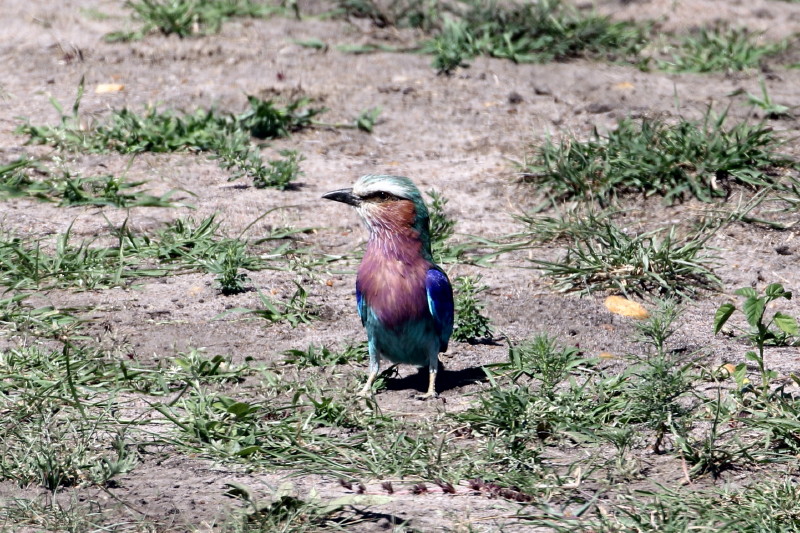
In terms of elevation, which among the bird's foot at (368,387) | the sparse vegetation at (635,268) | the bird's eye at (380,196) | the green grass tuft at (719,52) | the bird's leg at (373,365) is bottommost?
the bird's foot at (368,387)

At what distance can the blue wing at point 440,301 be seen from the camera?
4.43 m

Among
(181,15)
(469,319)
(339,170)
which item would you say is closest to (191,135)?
(339,170)

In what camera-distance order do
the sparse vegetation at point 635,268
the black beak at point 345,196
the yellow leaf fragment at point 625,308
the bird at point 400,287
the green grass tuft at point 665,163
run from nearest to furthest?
1. the bird at point 400,287
2. the black beak at point 345,196
3. the yellow leaf fragment at point 625,308
4. the sparse vegetation at point 635,268
5. the green grass tuft at point 665,163

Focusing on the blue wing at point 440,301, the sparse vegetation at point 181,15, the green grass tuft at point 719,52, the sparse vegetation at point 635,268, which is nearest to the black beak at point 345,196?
the blue wing at point 440,301

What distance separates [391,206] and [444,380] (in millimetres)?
723

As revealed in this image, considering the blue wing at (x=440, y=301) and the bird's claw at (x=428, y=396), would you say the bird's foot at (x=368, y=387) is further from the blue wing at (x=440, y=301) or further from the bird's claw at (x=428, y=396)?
the blue wing at (x=440, y=301)

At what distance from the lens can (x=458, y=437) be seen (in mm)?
4027

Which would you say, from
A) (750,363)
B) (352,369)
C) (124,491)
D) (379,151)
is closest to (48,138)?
(379,151)

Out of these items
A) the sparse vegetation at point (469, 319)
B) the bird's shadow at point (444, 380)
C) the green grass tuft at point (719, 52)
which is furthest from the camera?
the green grass tuft at point (719, 52)

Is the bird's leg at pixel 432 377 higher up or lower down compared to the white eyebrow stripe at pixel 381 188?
lower down

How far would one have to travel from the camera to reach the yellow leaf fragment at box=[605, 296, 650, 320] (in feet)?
17.0

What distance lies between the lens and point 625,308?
522 centimetres

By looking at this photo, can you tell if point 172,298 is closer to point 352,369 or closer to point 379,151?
point 352,369

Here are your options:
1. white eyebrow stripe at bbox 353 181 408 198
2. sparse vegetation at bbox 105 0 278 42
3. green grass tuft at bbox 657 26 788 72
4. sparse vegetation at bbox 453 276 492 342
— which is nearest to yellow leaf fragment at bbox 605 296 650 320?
sparse vegetation at bbox 453 276 492 342
